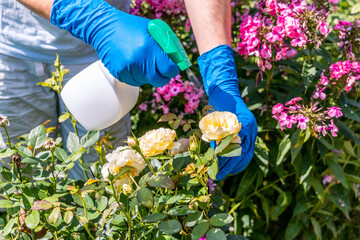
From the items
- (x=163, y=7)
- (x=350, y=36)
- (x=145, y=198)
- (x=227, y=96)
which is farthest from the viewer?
(x=163, y=7)

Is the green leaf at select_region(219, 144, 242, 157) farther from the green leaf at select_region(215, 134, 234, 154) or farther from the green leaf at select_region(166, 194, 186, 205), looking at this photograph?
the green leaf at select_region(166, 194, 186, 205)

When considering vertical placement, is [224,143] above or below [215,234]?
above

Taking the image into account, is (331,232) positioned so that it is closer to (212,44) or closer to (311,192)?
(311,192)

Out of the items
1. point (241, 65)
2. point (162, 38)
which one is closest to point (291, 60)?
point (241, 65)

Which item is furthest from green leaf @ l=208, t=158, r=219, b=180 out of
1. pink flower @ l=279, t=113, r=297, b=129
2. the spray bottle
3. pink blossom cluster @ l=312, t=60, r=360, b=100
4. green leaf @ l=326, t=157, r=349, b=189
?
green leaf @ l=326, t=157, r=349, b=189

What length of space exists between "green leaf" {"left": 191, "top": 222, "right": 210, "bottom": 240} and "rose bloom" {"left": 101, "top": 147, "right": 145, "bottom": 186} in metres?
0.17

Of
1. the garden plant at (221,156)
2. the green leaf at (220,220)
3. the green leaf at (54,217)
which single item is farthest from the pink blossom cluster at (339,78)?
the green leaf at (54,217)

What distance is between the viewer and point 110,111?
3.60 feet

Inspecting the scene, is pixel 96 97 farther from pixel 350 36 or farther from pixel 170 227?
pixel 350 36

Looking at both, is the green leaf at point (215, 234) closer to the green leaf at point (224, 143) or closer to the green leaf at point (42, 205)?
the green leaf at point (224, 143)

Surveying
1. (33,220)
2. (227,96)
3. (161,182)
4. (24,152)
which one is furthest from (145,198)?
(227,96)

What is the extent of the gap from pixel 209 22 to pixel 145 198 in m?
0.66

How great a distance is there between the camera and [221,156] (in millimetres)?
995

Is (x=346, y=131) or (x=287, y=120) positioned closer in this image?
(x=287, y=120)
